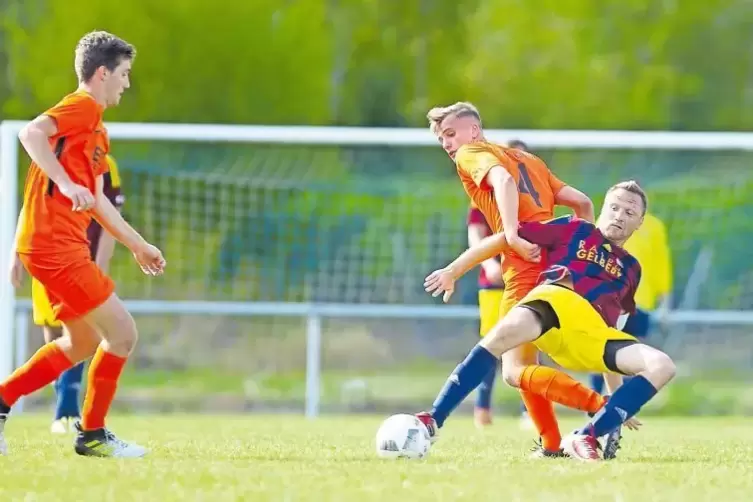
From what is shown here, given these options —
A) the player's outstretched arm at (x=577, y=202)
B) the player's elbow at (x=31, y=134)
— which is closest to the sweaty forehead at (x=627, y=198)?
the player's outstretched arm at (x=577, y=202)

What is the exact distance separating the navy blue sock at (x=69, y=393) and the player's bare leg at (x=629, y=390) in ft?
12.4

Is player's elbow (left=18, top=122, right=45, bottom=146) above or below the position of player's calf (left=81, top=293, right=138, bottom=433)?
above

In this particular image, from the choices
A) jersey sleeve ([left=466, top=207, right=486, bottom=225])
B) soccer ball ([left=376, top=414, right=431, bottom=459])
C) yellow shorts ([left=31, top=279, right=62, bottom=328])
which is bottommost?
soccer ball ([left=376, top=414, right=431, bottom=459])

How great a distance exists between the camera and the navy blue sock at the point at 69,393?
912 centimetres

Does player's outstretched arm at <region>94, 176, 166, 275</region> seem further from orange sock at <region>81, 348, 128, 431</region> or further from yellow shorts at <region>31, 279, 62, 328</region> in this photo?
yellow shorts at <region>31, 279, 62, 328</region>

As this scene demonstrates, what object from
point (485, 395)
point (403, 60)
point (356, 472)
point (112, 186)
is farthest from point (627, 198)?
point (403, 60)

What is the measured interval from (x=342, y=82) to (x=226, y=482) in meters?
32.6

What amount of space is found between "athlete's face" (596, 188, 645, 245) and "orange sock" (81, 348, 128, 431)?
6.91 ft

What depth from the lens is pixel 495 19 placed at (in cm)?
3869

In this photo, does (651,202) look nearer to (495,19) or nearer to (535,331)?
(535,331)

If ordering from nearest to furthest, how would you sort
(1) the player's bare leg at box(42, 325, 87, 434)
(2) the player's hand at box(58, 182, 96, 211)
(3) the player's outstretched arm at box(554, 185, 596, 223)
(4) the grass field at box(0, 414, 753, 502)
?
(4) the grass field at box(0, 414, 753, 502) < (2) the player's hand at box(58, 182, 96, 211) < (3) the player's outstretched arm at box(554, 185, 596, 223) < (1) the player's bare leg at box(42, 325, 87, 434)

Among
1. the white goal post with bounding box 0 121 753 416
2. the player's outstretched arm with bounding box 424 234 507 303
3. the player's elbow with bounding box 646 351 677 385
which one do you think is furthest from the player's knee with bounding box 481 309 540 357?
the white goal post with bounding box 0 121 753 416

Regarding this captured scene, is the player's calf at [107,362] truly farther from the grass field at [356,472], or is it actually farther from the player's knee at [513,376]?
the player's knee at [513,376]

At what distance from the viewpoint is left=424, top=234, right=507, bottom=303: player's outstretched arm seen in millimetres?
6336
